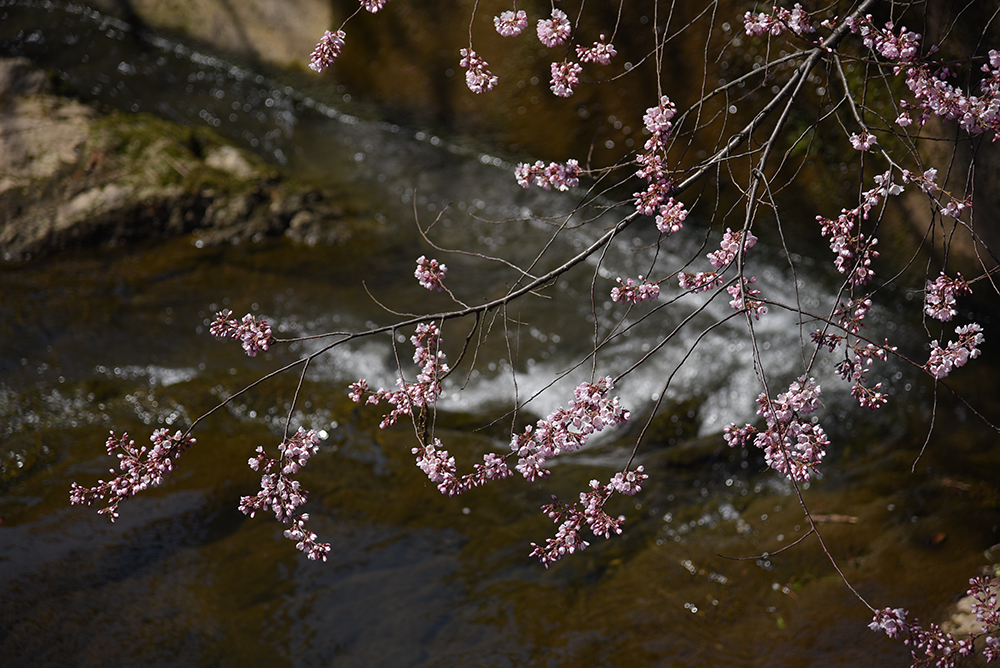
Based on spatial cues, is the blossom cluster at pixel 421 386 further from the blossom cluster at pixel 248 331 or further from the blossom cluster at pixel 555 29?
the blossom cluster at pixel 555 29

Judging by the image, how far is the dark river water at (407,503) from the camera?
3.09 metres

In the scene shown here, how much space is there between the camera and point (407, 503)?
357cm

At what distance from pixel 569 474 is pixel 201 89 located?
16.8 feet

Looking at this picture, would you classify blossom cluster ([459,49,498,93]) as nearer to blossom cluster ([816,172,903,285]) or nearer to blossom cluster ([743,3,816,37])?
blossom cluster ([743,3,816,37])

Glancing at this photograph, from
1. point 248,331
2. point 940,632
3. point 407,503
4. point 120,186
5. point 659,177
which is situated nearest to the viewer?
point 659,177

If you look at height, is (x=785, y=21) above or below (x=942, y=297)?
above

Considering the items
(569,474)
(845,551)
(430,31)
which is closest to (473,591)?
(569,474)

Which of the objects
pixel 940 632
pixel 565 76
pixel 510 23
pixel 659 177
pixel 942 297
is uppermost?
pixel 510 23

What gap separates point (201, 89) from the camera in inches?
241

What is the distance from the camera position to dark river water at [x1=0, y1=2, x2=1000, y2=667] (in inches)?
122

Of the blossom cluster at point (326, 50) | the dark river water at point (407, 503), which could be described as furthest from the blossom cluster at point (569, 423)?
the blossom cluster at point (326, 50)

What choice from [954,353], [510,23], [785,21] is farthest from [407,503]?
[785,21]

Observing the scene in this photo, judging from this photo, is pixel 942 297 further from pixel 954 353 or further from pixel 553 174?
pixel 553 174

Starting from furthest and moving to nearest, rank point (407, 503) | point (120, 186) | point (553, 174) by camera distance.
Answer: point (120, 186)
point (407, 503)
point (553, 174)
